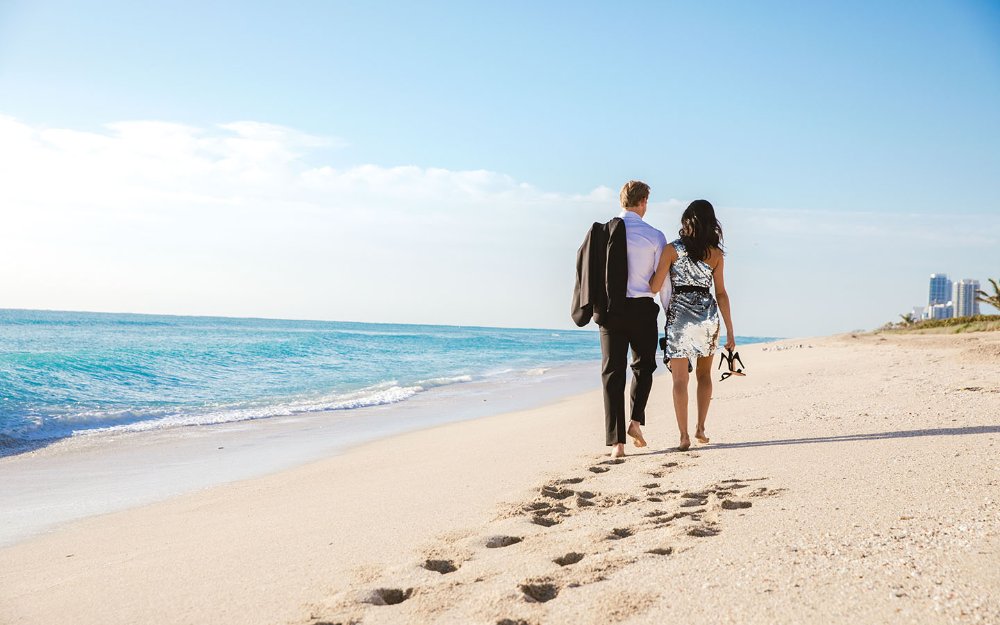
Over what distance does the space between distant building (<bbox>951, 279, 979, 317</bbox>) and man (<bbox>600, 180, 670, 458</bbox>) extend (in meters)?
55.1

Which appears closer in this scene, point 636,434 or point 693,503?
point 693,503

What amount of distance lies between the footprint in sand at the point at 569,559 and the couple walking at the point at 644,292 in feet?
7.24

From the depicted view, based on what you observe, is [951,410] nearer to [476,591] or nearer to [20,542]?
[476,591]

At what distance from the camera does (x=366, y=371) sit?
18172 mm

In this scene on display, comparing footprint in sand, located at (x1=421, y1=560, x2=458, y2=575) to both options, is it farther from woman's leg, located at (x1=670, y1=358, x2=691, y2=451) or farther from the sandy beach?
woman's leg, located at (x1=670, y1=358, x2=691, y2=451)

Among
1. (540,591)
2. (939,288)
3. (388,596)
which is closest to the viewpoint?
(540,591)

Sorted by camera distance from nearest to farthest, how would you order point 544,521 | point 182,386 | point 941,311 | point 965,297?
point 544,521 < point 182,386 < point 941,311 < point 965,297

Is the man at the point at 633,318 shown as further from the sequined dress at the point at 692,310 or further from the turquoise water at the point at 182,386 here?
the turquoise water at the point at 182,386

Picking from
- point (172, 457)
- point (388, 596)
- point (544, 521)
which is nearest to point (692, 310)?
point (544, 521)

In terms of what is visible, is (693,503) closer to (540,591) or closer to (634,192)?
(540,591)

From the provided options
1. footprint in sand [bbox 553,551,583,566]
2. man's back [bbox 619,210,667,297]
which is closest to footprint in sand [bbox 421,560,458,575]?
footprint in sand [bbox 553,551,583,566]

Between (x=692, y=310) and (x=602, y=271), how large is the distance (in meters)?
→ 0.71

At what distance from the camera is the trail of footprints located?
7.67ft

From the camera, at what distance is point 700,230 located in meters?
4.82
